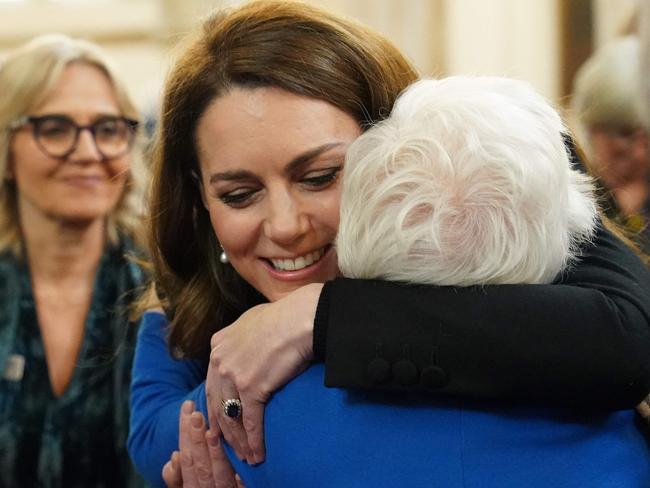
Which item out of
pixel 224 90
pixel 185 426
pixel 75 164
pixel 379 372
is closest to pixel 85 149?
pixel 75 164

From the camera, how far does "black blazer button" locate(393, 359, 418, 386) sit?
1.64 m

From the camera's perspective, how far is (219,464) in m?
2.05

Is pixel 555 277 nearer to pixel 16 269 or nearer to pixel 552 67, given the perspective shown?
pixel 16 269

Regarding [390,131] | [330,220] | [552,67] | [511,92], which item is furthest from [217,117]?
[552,67]

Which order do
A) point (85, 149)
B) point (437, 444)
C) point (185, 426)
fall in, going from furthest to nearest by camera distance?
1. point (85, 149)
2. point (185, 426)
3. point (437, 444)

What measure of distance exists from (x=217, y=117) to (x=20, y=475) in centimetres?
183

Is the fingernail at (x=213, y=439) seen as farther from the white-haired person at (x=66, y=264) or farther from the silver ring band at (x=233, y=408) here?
the white-haired person at (x=66, y=264)

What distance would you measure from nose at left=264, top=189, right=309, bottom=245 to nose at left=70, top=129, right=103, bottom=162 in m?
1.85

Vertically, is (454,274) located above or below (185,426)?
above

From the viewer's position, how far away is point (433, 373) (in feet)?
5.36

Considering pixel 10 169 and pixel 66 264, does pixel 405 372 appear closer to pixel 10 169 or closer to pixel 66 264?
pixel 66 264

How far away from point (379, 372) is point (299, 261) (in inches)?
21.2

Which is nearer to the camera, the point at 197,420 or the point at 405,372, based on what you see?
the point at 405,372

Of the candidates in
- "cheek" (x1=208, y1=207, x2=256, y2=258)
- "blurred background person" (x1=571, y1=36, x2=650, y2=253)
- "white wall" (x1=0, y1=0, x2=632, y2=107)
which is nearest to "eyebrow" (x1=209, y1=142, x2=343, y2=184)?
"cheek" (x1=208, y1=207, x2=256, y2=258)
